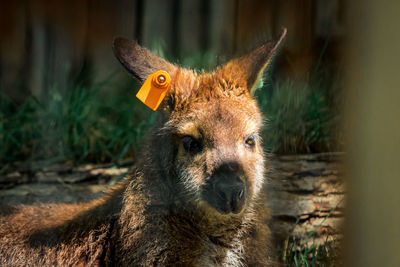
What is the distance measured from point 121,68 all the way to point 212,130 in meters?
3.60

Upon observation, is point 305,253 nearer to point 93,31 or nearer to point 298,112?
point 298,112

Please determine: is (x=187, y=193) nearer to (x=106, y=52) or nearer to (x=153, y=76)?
(x=153, y=76)

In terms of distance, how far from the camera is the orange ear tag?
11.4ft

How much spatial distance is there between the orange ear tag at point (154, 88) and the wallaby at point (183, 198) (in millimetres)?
155

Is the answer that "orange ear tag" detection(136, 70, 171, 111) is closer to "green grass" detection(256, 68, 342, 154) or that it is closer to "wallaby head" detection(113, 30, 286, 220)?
"wallaby head" detection(113, 30, 286, 220)

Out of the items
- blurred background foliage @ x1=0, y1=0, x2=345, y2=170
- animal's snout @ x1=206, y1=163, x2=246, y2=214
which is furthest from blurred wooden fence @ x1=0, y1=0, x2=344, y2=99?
animal's snout @ x1=206, y1=163, x2=246, y2=214

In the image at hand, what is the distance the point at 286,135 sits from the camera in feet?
17.1

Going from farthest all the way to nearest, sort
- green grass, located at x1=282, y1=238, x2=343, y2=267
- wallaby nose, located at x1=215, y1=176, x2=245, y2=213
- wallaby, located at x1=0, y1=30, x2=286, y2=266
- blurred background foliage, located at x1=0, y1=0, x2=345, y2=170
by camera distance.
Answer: blurred background foliage, located at x1=0, y1=0, x2=345, y2=170
green grass, located at x1=282, y1=238, x2=343, y2=267
wallaby, located at x1=0, y1=30, x2=286, y2=266
wallaby nose, located at x1=215, y1=176, x2=245, y2=213

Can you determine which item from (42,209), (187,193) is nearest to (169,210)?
(187,193)

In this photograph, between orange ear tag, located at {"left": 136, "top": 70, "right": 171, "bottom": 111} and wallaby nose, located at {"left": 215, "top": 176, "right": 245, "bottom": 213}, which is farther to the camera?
orange ear tag, located at {"left": 136, "top": 70, "right": 171, "bottom": 111}

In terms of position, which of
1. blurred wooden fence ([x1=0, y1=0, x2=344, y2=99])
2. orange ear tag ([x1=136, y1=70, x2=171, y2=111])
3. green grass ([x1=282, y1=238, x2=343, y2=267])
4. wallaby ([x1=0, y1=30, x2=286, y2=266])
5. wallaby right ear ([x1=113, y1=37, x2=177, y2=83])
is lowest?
green grass ([x1=282, y1=238, x2=343, y2=267])

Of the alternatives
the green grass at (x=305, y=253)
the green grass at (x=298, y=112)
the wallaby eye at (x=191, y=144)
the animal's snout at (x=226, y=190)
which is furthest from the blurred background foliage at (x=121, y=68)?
the animal's snout at (x=226, y=190)

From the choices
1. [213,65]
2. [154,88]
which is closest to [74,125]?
[213,65]

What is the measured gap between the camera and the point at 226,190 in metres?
3.15
